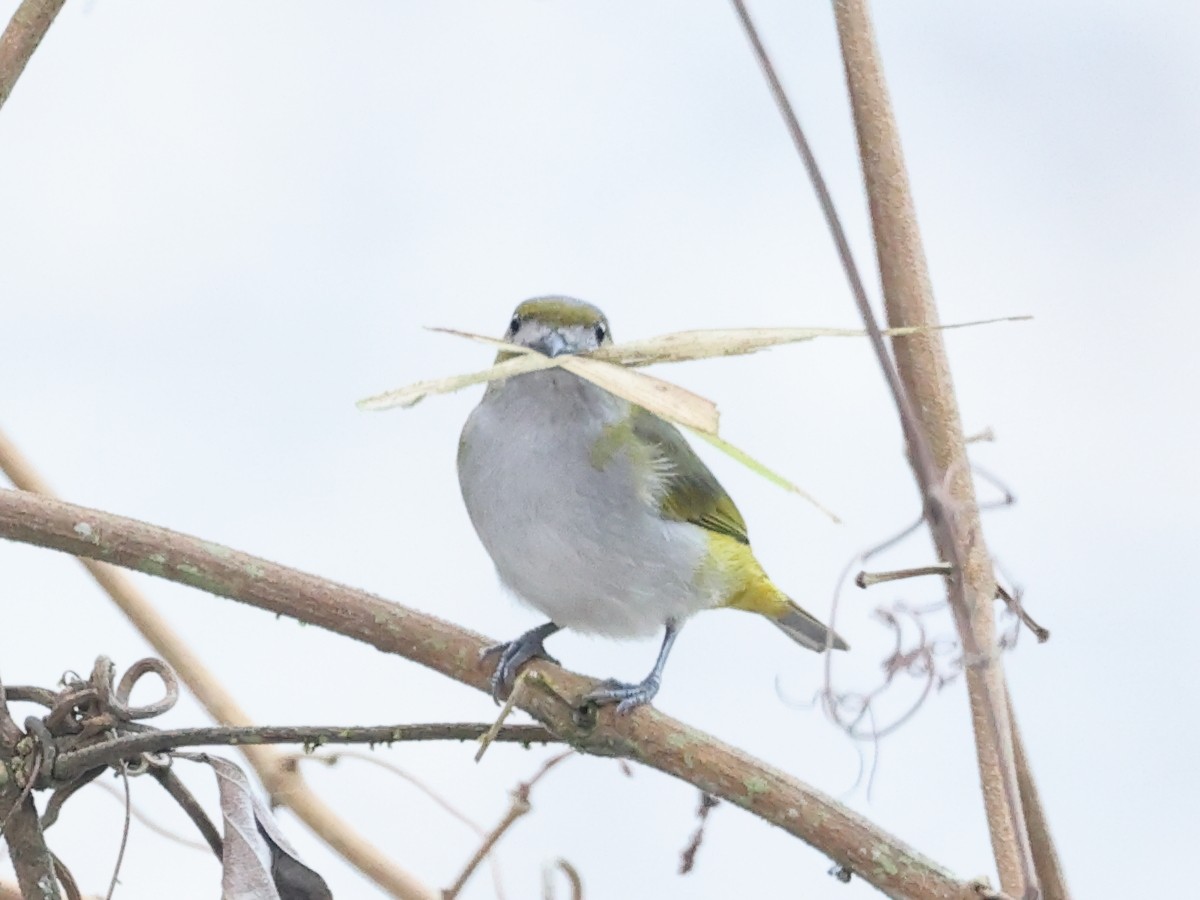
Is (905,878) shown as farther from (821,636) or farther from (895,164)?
(821,636)

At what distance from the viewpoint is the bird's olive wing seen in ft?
3.32

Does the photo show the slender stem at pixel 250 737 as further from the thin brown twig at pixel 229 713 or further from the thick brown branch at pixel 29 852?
the thin brown twig at pixel 229 713

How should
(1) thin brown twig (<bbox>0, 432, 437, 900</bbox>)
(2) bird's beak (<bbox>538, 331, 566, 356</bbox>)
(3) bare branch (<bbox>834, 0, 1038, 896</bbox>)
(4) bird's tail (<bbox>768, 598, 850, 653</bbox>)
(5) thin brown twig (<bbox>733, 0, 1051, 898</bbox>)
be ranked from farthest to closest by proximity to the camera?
(4) bird's tail (<bbox>768, 598, 850, 653</bbox>)
(2) bird's beak (<bbox>538, 331, 566, 356</bbox>)
(1) thin brown twig (<bbox>0, 432, 437, 900</bbox>)
(3) bare branch (<bbox>834, 0, 1038, 896</bbox>)
(5) thin brown twig (<bbox>733, 0, 1051, 898</bbox>)

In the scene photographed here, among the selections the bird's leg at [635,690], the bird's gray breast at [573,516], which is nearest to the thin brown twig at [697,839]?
the bird's leg at [635,690]

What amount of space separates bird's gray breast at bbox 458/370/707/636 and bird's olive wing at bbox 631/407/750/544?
15 millimetres

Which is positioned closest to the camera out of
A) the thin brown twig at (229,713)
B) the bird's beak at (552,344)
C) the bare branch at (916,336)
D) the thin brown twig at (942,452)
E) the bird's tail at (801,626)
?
the thin brown twig at (942,452)

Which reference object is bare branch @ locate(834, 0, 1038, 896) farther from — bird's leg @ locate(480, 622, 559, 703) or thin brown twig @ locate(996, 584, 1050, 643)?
bird's leg @ locate(480, 622, 559, 703)

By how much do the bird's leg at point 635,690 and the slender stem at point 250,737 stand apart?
0.13 feet

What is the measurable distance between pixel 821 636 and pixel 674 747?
0.61 m

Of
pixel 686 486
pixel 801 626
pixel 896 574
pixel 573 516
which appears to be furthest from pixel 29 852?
pixel 801 626

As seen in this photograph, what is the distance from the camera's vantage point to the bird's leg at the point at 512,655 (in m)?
0.64

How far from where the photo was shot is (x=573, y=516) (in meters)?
0.94

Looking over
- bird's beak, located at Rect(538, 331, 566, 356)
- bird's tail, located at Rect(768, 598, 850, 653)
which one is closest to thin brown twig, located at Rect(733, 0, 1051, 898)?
bird's beak, located at Rect(538, 331, 566, 356)

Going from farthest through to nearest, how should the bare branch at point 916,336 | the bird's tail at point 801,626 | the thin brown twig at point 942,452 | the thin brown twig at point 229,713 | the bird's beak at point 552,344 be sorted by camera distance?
→ the bird's tail at point 801,626, the bird's beak at point 552,344, the thin brown twig at point 229,713, the bare branch at point 916,336, the thin brown twig at point 942,452
